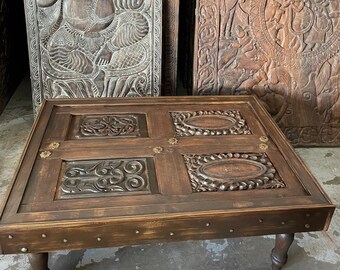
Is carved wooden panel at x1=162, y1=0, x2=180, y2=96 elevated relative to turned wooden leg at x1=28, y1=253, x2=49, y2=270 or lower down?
elevated

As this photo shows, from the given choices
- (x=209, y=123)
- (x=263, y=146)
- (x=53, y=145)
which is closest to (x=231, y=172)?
(x=263, y=146)

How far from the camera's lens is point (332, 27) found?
2.18 m

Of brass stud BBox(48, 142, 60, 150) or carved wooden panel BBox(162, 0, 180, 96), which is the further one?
carved wooden panel BBox(162, 0, 180, 96)

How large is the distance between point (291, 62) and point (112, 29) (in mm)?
990

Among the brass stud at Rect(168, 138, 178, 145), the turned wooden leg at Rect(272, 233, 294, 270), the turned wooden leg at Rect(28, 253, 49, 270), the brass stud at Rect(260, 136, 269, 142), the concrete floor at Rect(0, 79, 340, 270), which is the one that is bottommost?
the concrete floor at Rect(0, 79, 340, 270)

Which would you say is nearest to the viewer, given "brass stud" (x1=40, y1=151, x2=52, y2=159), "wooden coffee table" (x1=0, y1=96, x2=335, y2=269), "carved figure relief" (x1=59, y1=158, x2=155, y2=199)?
"wooden coffee table" (x1=0, y1=96, x2=335, y2=269)

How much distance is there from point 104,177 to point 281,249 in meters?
0.74

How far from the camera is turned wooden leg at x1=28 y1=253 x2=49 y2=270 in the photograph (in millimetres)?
1352

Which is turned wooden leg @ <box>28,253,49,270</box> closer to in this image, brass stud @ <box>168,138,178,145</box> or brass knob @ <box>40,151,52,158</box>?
brass knob @ <box>40,151,52,158</box>

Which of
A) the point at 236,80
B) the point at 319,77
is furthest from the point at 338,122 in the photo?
the point at 236,80

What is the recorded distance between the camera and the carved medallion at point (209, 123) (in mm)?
1724

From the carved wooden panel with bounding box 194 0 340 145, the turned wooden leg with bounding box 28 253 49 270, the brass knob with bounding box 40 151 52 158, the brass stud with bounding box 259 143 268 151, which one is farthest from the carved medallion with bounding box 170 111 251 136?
the turned wooden leg with bounding box 28 253 49 270

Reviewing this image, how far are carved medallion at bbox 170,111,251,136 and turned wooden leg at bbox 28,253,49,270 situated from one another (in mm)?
708

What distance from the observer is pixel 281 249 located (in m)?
1.56
